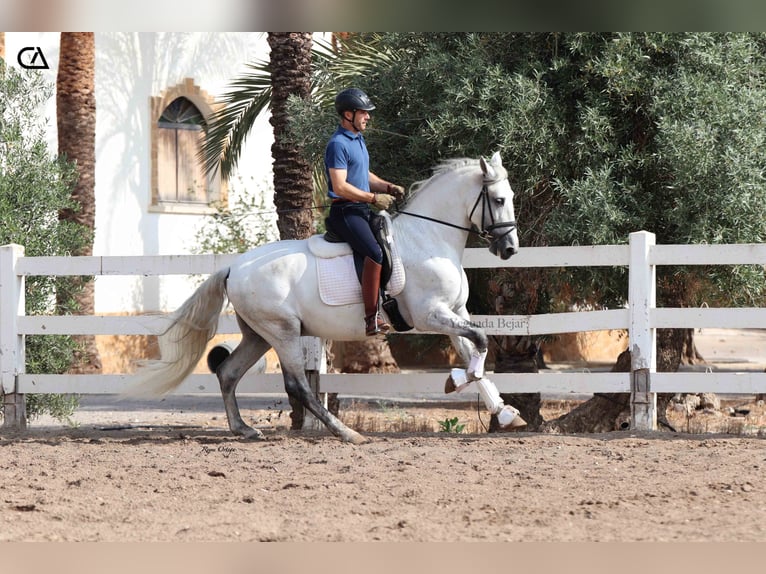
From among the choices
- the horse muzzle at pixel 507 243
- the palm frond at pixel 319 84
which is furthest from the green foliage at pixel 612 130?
the horse muzzle at pixel 507 243

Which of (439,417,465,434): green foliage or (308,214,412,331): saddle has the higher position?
(308,214,412,331): saddle

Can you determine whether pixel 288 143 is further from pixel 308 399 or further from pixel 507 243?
pixel 507 243

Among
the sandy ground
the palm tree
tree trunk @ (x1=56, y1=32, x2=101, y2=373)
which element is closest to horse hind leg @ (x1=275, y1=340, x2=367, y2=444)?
the sandy ground

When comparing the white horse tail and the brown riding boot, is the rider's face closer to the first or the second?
the brown riding boot

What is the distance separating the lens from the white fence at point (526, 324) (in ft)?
29.2

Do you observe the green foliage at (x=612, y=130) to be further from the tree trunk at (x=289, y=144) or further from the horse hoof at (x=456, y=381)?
the horse hoof at (x=456, y=381)

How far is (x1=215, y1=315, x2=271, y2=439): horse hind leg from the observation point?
9.11 meters

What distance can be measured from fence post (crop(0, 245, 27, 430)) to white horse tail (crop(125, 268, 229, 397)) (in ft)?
4.55

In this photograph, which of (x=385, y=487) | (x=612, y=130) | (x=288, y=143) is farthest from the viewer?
(x=288, y=143)

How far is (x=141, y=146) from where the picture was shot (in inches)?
752

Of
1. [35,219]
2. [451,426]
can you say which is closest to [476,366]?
[451,426]

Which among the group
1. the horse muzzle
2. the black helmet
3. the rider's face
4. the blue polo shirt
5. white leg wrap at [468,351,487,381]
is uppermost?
the black helmet

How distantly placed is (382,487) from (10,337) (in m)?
4.58

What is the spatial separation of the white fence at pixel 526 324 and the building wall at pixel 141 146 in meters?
8.17
